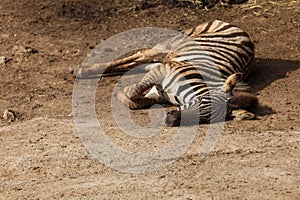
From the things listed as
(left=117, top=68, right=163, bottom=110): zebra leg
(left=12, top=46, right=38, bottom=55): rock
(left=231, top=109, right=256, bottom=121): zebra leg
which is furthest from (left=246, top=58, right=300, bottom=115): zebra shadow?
(left=12, top=46, right=38, bottom=55): rock

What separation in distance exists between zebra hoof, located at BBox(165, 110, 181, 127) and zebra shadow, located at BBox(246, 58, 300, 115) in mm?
1300

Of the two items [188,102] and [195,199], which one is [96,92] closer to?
[188,102]

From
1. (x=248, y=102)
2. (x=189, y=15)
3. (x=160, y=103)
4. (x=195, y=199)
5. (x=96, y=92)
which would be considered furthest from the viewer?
(x=189, y=15)

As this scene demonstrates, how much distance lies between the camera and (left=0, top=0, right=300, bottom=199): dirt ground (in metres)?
5.61

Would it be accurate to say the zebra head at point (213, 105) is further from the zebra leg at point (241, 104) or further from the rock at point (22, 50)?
the rock at point (22, 50)

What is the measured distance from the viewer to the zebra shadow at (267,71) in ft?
26.4

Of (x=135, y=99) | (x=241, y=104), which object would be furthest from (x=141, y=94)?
(x=241, y=104)

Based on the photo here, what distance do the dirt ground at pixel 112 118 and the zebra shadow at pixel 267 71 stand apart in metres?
0.01

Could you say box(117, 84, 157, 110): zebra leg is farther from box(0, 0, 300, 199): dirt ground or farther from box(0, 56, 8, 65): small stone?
box(0, 56, 8, 65): small stone

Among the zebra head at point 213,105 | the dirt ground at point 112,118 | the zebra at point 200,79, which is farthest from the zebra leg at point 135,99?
the zebra head at point 213,105

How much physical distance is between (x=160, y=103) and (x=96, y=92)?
884mm

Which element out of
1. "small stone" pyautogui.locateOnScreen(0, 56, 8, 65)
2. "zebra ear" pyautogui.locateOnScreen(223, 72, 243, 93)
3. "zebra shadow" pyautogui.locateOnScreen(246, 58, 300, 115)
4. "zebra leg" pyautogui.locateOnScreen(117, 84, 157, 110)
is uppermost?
"zebra ear" pyautogui.locateOnScreen(223, 72, 243, 93)

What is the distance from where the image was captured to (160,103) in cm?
763

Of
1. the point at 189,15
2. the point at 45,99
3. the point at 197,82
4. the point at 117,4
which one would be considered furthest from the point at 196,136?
the point at 117,4
